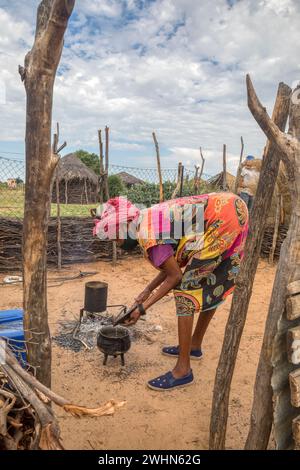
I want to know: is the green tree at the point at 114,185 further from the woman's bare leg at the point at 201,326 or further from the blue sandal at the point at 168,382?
the blue sandal at the point at 168,382

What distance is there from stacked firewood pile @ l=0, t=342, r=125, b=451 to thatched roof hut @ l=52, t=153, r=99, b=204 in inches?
683

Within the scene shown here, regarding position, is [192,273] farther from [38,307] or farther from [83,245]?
[83,245]

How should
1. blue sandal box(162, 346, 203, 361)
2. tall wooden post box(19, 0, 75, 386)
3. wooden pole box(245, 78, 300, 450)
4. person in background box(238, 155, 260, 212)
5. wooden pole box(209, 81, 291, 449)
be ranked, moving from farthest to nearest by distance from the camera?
person in background box(238, 155, 260, 212)
blue sandal box(162, 346, 203, 361)
wooden pole box(209, 81, 291, 449)
tall wooden post box(19, 0, 75, 386)
wooden pole box(245, 78, 300, 450)

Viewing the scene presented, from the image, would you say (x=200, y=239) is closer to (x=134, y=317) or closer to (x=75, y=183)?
(x=134, y=317)

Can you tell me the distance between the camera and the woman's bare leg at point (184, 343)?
10.2 feet

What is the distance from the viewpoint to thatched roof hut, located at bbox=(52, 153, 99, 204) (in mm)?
18797

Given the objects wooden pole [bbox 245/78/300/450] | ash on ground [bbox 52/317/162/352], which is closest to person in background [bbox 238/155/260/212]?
ash on ground [bbox 52/317/162/352]

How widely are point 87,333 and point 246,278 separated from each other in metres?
2.52

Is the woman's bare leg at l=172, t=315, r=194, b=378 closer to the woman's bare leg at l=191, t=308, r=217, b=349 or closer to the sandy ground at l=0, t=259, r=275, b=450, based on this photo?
the sandy ground at l=0, t=259, r=275, b=450

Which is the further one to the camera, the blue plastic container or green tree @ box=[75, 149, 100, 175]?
green tree @ box=[75, 149, 100, 175]

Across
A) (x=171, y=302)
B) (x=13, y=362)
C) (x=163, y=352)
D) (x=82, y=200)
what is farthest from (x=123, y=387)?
(x=82, y=200)

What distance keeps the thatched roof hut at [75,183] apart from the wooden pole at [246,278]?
56.0ft

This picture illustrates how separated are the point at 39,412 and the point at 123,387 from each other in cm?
175

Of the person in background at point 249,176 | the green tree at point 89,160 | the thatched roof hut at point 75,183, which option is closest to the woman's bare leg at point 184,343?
the person in background at point 249,176
